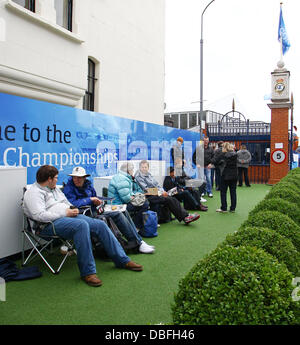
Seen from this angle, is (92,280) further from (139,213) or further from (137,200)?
(139,213)

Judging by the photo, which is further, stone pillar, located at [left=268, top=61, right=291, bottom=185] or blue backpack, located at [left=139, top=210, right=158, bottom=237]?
stone pillar, located at [left=268, top=61, right=291, bottom=185]

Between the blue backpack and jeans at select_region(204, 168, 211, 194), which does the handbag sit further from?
jeans at select_region(204, 168, 211, 194)

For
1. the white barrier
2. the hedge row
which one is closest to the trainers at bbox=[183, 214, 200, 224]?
the white barrier

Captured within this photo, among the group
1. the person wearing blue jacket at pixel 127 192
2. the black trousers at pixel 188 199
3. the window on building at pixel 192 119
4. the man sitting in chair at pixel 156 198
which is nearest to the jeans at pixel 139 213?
the person wearing blue jacket at pixel 127 192

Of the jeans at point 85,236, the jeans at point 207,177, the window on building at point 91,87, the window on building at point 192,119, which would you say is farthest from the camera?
the window on building at point 192,119

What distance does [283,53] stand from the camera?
697 inches

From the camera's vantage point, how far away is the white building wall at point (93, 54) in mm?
6027

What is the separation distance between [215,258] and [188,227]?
17.2 ft

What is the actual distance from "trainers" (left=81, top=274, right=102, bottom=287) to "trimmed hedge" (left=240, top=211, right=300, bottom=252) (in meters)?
1.90

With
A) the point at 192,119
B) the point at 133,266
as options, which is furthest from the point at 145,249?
the point at 192,119

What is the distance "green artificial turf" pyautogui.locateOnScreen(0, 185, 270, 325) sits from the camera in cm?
335

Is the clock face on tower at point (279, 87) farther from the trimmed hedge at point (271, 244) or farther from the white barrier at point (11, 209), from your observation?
the trimmed hedge at point (271, 244)

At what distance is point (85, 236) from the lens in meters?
4.34

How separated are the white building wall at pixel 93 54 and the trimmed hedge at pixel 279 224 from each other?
15.5 ft
